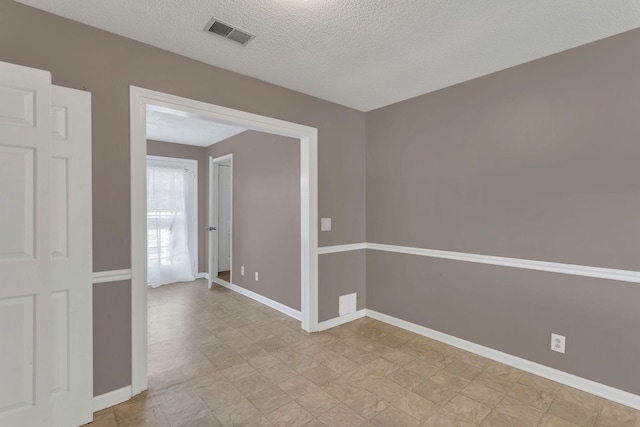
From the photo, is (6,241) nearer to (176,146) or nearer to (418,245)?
(418,245)

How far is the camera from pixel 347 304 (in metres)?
3.63

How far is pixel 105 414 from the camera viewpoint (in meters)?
1.99

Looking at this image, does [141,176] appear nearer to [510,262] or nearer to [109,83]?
[109,83]

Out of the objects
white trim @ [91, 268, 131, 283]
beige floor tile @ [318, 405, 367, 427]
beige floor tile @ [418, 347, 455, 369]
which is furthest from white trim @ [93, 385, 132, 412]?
beige floor tile @ [418, 347, 455, 369]

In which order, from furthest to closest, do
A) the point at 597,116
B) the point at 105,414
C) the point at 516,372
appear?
1. the point at 516,372
2. the point at 597,116
3. the point at 105,414

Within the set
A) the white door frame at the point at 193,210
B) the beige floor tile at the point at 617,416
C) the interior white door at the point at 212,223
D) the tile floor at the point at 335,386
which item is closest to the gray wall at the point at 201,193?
the white door frame at the point at 193,210

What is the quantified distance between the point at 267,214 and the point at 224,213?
214cm

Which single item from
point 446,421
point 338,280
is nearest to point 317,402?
point 446,421

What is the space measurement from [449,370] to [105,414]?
260cm

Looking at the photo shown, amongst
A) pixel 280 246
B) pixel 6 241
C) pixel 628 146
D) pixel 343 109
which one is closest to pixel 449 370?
pixel 628 146

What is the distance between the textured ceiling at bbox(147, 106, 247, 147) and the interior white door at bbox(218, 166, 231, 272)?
68 cm

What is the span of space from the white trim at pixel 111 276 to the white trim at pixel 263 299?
208 centimetres

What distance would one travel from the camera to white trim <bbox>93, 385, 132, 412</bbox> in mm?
2023

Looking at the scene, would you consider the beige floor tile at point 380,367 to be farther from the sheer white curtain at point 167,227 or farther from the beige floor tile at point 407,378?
the sheer white curtain at point 167,227
